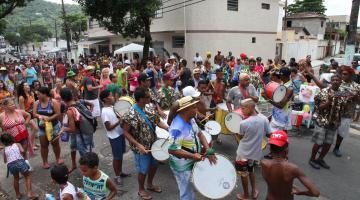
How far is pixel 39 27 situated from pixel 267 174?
369 feet

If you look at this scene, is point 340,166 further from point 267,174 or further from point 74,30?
point 74,30

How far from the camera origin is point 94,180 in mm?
3172

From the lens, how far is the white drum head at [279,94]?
5513 millimetres

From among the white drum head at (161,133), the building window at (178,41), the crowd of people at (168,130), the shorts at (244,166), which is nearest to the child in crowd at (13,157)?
the crowd of people at (168,130)

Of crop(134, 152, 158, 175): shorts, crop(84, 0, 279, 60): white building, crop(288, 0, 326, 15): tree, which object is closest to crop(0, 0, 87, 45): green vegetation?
crop(84, 0, 279, 60): white building

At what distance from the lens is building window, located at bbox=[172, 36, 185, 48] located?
20609mm

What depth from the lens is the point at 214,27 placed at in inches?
734

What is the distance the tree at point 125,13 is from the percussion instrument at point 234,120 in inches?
466

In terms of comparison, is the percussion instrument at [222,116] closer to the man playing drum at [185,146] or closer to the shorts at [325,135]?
the shorts at [325,135]

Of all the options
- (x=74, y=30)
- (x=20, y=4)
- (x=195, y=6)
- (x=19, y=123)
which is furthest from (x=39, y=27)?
(x=19, y=123)

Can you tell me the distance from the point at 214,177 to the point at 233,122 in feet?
6.18

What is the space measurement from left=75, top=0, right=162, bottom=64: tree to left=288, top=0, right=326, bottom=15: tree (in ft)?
141

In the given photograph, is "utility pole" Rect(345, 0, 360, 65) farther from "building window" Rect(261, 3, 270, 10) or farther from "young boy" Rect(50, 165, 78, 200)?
"building window" Rect(261, 3, 270, 10)

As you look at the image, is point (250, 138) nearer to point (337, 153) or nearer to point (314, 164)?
point (314, 164)
